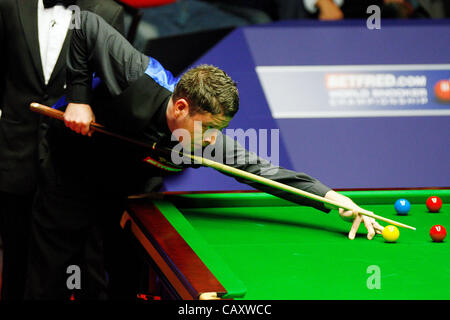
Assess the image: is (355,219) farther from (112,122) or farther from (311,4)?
(311,4)

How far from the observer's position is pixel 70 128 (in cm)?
238

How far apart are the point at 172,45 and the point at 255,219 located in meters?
2.34

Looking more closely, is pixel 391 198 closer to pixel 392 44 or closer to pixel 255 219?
pixel 255 219

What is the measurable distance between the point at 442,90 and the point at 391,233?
6.99 feet

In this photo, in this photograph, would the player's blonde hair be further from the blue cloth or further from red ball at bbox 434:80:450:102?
red ball at bbox 434:80:450:102

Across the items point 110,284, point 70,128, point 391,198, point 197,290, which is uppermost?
point 70,128

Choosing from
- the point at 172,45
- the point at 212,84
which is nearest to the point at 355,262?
the point at 212,84

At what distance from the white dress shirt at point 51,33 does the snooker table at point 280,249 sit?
58 centimetres

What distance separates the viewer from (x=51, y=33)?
8.49ft

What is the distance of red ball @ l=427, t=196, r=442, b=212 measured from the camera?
247cm

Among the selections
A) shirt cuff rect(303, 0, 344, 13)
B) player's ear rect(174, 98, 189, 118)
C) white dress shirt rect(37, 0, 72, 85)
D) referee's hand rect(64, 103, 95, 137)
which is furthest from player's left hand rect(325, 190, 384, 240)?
shirt cuff rect(303, 0, 344, 13)

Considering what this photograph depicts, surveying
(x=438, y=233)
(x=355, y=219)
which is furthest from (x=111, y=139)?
(x=438, y=233)

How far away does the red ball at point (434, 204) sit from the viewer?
8.09 feet

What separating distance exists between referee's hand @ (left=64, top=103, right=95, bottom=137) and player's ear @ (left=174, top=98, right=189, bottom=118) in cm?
30
